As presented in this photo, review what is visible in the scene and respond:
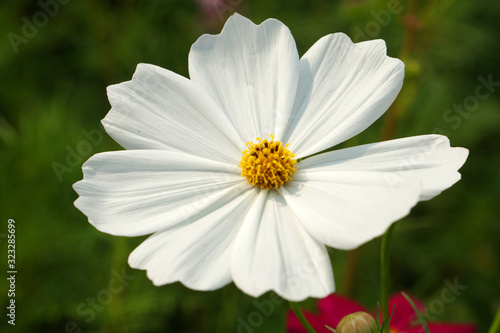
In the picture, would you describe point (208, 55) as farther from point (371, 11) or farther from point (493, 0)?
point (493, 0)

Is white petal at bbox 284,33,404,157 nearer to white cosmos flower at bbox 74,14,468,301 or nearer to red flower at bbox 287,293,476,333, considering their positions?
white cosmos flower at bbox 74,14,468,301

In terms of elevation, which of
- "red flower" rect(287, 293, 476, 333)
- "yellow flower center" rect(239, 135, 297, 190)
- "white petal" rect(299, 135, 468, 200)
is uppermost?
"yellow flower center" rect(239, 135, 297, 190)

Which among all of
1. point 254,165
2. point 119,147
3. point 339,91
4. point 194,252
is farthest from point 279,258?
point 119,147

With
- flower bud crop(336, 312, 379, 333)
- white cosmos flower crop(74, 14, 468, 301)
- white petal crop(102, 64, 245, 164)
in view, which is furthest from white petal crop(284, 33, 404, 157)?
flower bud crop(336, 312, 379, 333)

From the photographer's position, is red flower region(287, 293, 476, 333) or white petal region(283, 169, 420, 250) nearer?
white petal region(283, 169, 420, 250)

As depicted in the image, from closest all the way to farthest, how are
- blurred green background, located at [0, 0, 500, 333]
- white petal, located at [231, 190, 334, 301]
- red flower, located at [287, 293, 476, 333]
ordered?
white petal, located at [231, 190, 334, 301]
red flower, located at [287, 293, 476, 333]
blurred green background, located at [0, 0, 500, 333]

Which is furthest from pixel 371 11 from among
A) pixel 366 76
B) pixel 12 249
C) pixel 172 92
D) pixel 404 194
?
pixel 12 249

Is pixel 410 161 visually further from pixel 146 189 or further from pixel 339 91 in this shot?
pixel 146 189

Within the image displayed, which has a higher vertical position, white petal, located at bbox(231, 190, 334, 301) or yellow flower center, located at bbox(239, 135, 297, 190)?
yellow flower center, located at bbox(239, 135, 297, 190)
